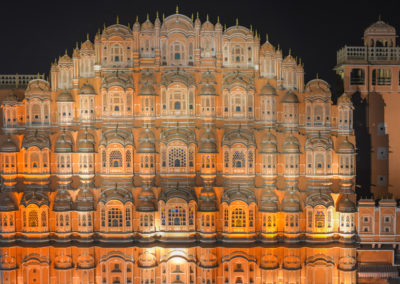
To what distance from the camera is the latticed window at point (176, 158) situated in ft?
110

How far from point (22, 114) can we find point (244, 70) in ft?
54.7

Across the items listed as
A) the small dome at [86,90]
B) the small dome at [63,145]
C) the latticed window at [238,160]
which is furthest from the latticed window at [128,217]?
the small dome at [86,90]

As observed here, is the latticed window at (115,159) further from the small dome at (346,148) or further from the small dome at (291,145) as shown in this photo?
the small dome at (346,148)

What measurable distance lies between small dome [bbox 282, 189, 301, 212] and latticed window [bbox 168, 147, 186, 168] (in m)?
7.55

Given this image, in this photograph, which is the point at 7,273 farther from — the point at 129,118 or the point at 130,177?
the point at 129,118

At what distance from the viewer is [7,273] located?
109ft

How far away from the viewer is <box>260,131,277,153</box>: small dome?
3291 centimetres

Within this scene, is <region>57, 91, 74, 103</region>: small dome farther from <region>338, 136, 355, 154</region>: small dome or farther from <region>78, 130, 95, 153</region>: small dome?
<region>338, 136, 355, 154</region>: small dome

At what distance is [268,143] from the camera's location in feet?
108

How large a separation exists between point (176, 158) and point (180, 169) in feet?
2.73

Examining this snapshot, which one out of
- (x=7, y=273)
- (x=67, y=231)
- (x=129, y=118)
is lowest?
(x=7, y=273)

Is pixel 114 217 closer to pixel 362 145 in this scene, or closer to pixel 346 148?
pixel 346 148

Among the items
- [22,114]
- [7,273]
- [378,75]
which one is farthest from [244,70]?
[7,273]

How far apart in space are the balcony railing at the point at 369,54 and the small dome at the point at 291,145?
8.81 metres
